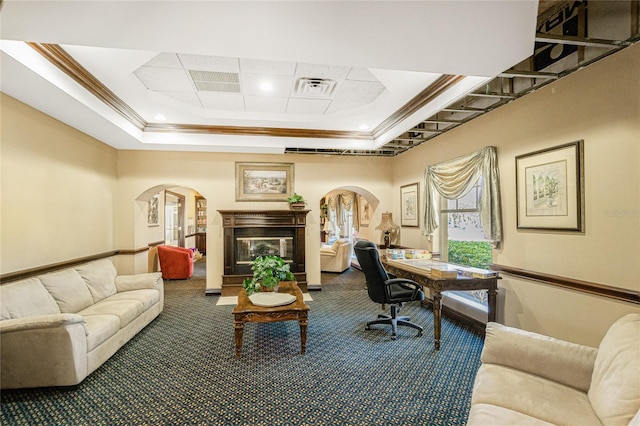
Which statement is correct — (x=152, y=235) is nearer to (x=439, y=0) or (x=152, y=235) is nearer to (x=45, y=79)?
(x=45, y=79)

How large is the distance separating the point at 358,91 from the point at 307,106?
34.9 inches

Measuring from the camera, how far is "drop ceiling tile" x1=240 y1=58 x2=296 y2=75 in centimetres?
311

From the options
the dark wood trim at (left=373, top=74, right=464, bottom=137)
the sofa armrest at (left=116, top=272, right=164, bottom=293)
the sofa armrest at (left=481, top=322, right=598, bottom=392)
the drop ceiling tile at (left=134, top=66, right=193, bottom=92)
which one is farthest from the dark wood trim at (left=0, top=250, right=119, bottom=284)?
the dark wood trim at (left=373, top=74, right=464, bottom=137)

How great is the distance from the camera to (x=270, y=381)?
2598 millimetres

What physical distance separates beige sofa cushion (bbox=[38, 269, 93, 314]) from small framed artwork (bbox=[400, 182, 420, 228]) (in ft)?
16.1

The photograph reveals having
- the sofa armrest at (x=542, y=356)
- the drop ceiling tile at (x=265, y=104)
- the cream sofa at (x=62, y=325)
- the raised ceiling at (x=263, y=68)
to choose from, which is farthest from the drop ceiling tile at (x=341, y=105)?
the cream sofa at (x=62, y=325)

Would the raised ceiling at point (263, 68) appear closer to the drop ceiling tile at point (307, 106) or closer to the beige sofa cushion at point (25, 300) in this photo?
the drop ceiling tile at point (307, 106)

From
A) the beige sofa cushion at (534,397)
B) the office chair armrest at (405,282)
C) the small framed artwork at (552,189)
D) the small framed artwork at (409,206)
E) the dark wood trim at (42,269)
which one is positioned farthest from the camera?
the small framed artwork at (409,206)

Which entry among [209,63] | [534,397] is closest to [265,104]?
[209,63]

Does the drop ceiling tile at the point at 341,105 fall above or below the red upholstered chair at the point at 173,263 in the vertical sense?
above

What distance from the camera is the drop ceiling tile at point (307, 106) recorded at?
13.8ft

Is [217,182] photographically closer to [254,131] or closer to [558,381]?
[254,131]

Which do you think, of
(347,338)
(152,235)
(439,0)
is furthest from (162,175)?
(439,0)

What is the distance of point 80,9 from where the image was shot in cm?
171
